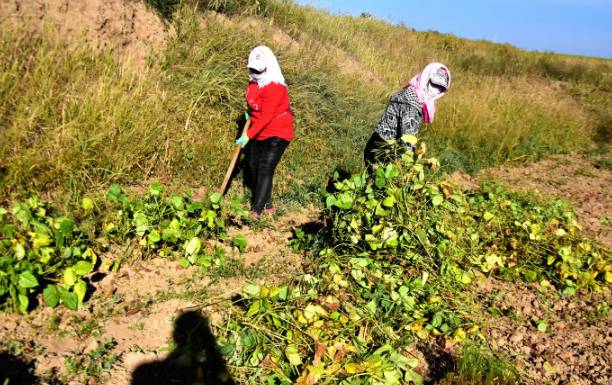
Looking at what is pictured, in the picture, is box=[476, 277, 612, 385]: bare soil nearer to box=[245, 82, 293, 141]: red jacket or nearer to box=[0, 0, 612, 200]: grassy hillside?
box=[245, 82, 293, 141]: red jacket

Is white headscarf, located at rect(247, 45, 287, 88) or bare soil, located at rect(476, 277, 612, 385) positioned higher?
white headscarf, located at rect(247, 45, 287, 88)

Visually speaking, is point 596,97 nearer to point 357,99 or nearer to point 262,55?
point 357,99

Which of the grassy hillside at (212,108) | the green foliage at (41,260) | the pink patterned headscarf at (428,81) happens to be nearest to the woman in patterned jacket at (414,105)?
the pink patterned headscarf at (428,81)

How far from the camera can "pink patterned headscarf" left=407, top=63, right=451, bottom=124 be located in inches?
150

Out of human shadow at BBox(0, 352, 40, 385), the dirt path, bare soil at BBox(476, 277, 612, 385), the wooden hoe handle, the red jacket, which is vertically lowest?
human shadow at BBox(0, 352, 40, 385)

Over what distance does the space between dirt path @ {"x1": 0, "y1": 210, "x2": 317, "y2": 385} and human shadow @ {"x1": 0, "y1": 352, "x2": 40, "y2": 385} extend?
0.04m

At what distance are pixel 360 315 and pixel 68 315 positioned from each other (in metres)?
1.69

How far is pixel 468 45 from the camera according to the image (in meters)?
15.3

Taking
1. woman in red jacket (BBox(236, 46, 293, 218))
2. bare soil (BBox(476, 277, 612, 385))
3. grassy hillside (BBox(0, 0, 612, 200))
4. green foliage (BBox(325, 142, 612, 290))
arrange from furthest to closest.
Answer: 1. woman in red jacket (BBox(236, 46, 293, 218))
2. grassy hillside (BBox(0, 0, 612, 200))
3. green foliage (BBox(325, 142, 612, 290))
4. bare soil (BBox(476, 277, 612, 385))

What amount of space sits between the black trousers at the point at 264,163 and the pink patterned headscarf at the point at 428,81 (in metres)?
1.24

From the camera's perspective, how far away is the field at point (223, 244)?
247cm

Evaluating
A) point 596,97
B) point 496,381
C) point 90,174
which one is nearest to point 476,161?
point 496,381

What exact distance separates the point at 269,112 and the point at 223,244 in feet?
3.84

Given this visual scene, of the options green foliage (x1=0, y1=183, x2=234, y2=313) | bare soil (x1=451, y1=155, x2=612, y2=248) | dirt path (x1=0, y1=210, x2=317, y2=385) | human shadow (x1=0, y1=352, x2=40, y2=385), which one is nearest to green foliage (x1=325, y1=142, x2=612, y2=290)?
dirt path (x1=0, y1=210, x2=317, y2=385)
